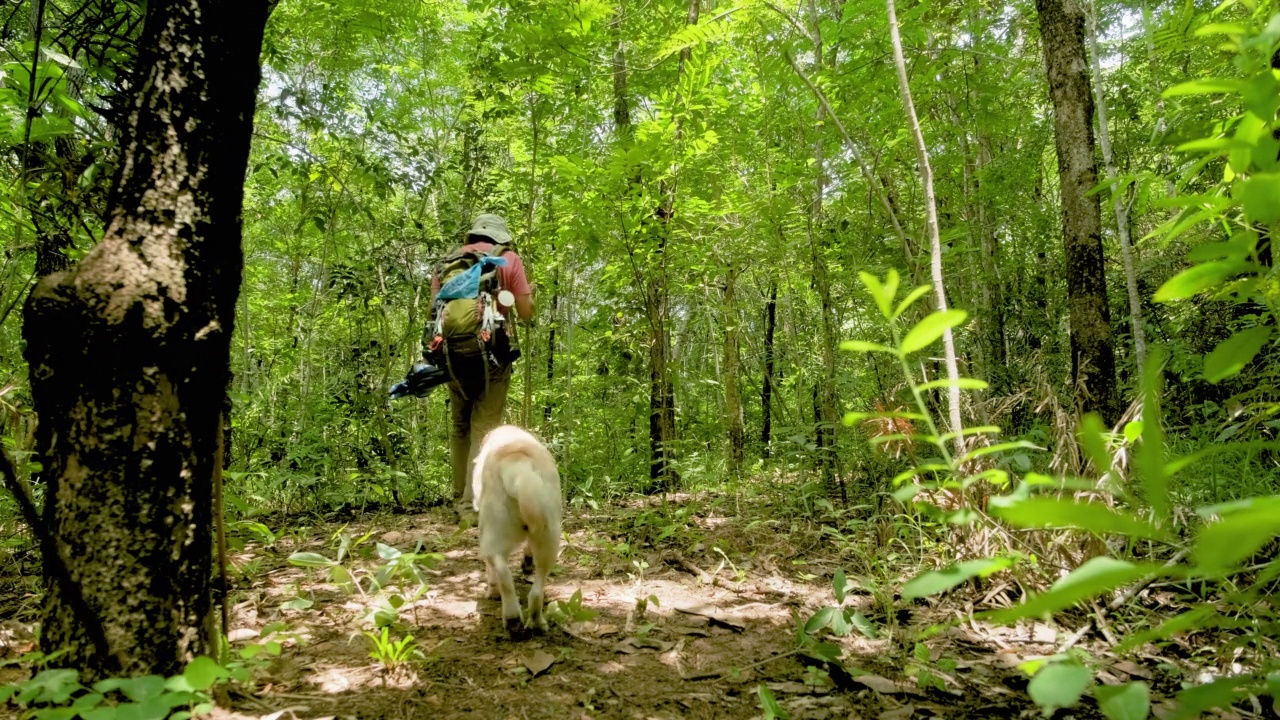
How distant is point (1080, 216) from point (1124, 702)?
4.36m

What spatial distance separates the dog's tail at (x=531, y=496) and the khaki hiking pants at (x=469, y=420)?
194 cm

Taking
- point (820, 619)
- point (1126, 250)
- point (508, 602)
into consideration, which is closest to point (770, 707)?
point (820, 619)

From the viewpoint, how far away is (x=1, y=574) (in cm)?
369

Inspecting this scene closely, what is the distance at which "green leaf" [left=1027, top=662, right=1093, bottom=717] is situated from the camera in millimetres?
682

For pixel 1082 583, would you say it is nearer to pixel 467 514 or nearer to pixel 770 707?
pixel 770 707

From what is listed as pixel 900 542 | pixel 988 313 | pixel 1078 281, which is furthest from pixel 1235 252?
pixel 988 313

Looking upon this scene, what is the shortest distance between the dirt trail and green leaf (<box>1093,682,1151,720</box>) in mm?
1668

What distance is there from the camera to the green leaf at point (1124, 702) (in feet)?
2.63

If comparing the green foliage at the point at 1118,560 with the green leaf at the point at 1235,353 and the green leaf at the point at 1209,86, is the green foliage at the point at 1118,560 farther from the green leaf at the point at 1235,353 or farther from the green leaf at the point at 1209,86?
the green leaf at the point at 1209,86

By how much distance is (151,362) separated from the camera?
6.52 ft

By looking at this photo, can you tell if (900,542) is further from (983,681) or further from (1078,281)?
(1078,281)

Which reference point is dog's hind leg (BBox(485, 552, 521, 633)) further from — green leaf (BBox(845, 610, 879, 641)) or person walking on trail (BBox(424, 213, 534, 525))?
person walking on trail (BBox(424, 213, 534, 525))

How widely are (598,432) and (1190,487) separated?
24.3ft

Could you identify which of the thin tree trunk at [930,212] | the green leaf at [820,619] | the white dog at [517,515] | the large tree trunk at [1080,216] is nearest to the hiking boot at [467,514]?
the white dog at [517,515]
